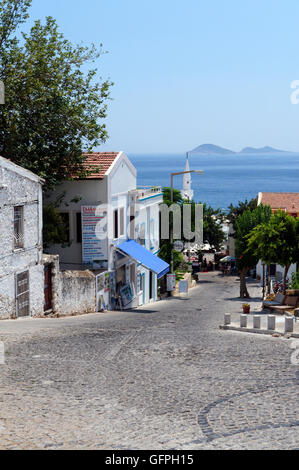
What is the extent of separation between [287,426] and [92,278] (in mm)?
18480

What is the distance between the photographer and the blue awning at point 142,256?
3141 centimetres

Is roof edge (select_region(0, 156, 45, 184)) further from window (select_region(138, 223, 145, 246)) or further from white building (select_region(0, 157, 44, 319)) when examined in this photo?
window (select_region(138, 223, 145, 246))

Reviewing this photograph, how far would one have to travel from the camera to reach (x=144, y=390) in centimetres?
1252

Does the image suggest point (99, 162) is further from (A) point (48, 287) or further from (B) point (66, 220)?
(A) point (48, 287)

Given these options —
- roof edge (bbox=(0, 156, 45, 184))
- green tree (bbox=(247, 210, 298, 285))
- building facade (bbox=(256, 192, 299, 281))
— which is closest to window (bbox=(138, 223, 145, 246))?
green tree (bbox=(247, 210, 298, 285))

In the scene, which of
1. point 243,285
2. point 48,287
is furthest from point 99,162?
point 243,285

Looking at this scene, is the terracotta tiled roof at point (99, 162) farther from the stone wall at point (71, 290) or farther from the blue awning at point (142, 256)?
the stone wall at point (71, 290)

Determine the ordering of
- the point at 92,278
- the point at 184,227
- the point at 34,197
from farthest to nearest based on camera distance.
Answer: the point at 184,227
the point at 92,278
the point at 34,197

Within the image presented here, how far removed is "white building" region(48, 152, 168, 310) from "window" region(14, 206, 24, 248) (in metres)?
6.49

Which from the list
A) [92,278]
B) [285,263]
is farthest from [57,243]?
[285,263]

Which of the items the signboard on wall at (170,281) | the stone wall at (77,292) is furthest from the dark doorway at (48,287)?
the signboard on wall at (170,281)

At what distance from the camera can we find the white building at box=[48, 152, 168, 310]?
29.6 metres
